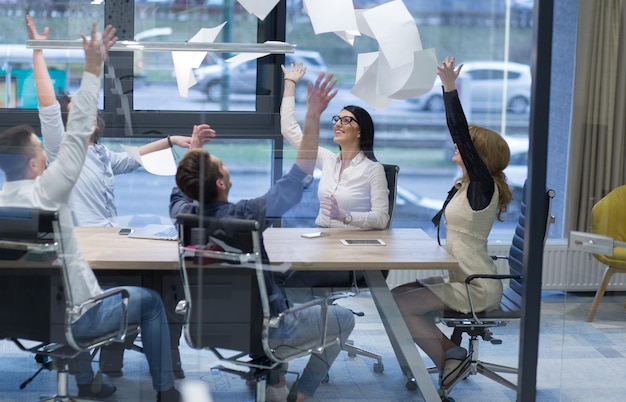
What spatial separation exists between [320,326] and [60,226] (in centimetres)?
104

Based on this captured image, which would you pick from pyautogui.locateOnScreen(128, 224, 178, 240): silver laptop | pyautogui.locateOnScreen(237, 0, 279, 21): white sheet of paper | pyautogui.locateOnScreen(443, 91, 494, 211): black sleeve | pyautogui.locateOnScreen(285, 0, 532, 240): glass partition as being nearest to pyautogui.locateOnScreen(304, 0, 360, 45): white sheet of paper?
pyautogui.locateOnScreen(285, 0, 532, 240): glass partition

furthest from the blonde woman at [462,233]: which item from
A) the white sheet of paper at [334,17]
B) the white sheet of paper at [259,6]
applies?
the white sheet of paper at [259,6]

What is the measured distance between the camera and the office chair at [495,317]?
13.4ft

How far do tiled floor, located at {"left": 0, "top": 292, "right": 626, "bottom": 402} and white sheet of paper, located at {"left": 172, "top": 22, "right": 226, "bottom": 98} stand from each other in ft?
3.20

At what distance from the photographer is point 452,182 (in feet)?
13.1

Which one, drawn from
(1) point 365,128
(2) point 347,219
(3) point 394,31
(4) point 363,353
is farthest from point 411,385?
(3) point 394,31

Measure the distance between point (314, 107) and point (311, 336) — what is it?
870 millimetres

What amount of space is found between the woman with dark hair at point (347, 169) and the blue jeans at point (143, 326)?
70cm

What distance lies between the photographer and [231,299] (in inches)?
151

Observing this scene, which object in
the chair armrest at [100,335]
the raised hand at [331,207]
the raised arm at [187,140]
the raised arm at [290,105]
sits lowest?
the chair armrest at [100,335]

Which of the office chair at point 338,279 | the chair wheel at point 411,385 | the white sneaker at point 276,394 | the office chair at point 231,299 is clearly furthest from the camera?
the chair wheel at point 411,385

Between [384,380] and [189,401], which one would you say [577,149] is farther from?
[189,401]

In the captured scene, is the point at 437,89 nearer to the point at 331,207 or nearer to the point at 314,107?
the point at 314,107

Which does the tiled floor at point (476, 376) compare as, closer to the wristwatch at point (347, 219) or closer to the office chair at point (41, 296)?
the office chair at point (41, 296)
